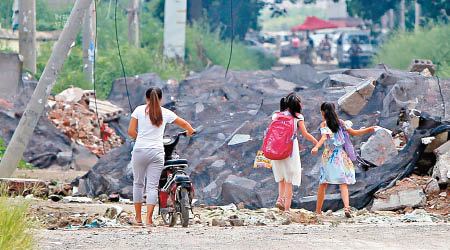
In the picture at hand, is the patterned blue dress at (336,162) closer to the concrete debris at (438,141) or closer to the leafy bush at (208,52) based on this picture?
the concrete debris at (438,141)

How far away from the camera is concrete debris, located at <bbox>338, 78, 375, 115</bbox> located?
45.4 ft

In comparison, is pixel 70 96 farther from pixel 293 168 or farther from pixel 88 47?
pixel 293 168

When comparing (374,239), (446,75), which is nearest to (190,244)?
(374,239)

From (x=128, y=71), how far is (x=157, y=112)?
1896 centimetres

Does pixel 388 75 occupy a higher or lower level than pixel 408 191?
higher

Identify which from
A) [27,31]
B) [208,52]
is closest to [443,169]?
[27,31]

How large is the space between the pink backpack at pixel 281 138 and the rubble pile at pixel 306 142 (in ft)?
4.12

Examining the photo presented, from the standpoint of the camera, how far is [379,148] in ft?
40.4

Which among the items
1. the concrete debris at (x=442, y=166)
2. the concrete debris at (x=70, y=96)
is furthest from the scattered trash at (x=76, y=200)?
the concrete debris at (x=70, y=96)

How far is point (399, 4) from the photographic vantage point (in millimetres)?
46875

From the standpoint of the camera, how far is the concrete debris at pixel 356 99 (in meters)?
13.8

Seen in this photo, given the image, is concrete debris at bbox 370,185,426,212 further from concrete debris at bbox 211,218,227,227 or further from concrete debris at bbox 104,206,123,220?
concrete debris at bbox 104,206,123,220

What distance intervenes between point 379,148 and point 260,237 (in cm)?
445

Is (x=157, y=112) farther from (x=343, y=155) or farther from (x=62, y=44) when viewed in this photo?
(x=62, y=44)
